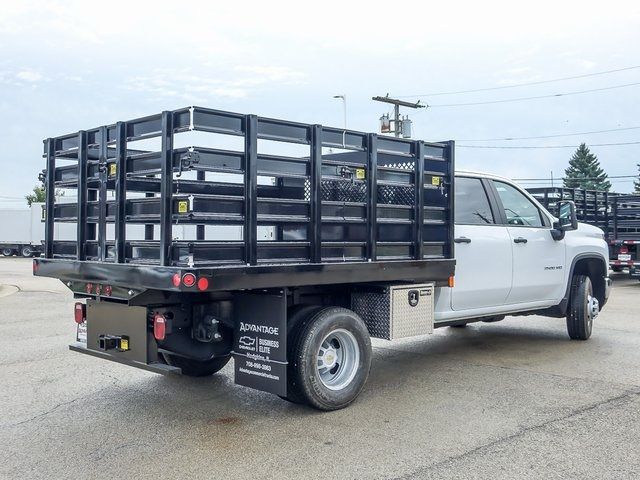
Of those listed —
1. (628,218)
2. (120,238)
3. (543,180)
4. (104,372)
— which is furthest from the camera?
(543,180)

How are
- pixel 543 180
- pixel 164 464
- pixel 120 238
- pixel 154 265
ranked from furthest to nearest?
pixel 543 180
pixel 120 238
pixel 154 265
pixel 164 464

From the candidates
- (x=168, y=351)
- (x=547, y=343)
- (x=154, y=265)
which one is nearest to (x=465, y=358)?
(x=547, y=343)

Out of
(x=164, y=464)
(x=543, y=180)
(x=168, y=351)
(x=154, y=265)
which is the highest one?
(x=543, y=180)

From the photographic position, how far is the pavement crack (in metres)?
4.32

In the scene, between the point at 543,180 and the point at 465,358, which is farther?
the point at 543,180

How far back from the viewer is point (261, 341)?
538 centimetres

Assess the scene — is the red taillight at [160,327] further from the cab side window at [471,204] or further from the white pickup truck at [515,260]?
the cab side window at [471,204]

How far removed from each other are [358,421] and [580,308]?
15.3ft

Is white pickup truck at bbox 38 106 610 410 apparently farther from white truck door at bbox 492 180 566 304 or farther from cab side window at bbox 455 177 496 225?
white truck door at bbox 492 180 566 304

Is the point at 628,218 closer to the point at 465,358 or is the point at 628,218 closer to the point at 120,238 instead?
the point at 465,358

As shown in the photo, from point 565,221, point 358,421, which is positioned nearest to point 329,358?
point 358,421

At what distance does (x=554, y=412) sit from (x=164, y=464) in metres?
3.20

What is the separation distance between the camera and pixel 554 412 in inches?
219

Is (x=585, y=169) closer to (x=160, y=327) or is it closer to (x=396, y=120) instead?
(x=396, y=120)
